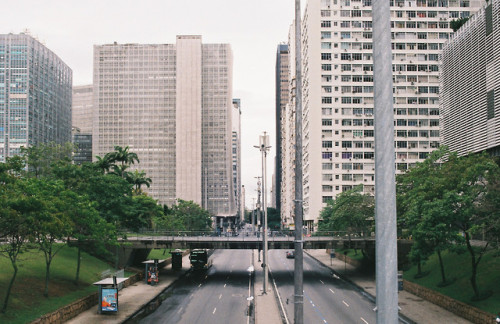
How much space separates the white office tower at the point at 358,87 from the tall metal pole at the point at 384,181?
11036 centimetres

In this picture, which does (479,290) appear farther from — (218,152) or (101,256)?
(218,152)

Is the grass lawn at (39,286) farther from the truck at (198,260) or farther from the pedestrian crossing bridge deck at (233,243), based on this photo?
the truck at (198,260)

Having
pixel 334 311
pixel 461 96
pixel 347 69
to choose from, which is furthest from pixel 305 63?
pixel 334 311

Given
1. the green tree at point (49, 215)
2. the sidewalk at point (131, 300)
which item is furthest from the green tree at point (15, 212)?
the sidewalk at point (131, 300)

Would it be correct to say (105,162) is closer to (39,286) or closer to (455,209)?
(39,286)

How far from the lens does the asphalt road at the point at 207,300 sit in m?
39.2

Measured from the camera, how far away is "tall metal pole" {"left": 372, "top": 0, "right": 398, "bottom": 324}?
15.8 feet

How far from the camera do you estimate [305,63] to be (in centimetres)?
12512

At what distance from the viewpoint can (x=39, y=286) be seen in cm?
4150

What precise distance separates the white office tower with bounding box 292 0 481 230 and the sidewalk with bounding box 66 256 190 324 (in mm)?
54688

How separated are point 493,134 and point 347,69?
70288 mm

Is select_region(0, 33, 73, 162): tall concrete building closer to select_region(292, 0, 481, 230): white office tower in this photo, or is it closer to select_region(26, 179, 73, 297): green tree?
select_region(292, 0, 481, 230): white office tower

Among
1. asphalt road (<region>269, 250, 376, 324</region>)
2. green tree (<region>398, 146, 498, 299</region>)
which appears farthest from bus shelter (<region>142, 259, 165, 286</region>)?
green tree (<region>398, 146, 498, 299</region>)

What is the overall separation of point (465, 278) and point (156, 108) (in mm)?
163850
